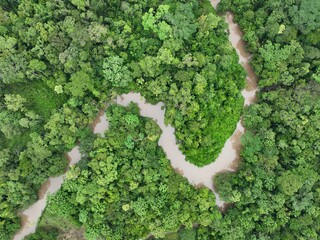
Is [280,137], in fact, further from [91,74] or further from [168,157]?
[91,74]

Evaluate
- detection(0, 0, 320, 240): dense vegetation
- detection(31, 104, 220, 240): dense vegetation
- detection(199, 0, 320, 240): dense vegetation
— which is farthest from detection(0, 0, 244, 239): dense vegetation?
detection(199, 0, 320, 240): dense vegetation

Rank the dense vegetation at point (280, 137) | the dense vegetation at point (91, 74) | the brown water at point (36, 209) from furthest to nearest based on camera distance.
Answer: the brown water at point (36, 209) → the dense vegetation at point (280, 137) → the dense vegetation at point (91, 74)

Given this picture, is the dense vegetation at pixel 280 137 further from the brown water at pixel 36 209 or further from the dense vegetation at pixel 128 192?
the brown water at pixel 36 209

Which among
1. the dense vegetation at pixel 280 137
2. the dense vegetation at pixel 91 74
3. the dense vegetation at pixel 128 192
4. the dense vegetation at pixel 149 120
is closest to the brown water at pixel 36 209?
the dense vegetation at pixel 91 74

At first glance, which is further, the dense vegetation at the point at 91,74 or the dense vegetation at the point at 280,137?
the dense vegetation at the point at 280,137

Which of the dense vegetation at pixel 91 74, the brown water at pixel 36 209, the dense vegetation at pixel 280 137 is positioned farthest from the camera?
the brown water at pixel 36 209

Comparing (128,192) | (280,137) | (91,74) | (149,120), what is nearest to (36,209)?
(128,192)
